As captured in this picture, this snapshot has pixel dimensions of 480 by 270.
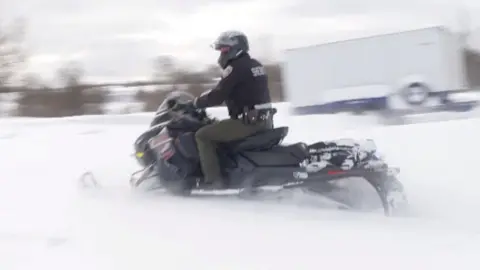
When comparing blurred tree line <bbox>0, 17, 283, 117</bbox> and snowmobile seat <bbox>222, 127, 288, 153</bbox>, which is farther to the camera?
blurred tree line <bbox>0, 17, 283, 117</bbox>

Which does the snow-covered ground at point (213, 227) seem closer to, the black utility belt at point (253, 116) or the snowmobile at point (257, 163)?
the snowmobile at point (257, 163)

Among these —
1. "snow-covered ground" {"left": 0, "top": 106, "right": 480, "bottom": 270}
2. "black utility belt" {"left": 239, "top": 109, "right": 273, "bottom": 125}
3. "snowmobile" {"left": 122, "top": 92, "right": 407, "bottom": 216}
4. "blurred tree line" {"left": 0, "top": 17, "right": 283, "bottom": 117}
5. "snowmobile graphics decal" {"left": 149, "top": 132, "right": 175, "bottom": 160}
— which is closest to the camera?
"snow-covered ground" {"left": 0, "top": 106, "right": 480, "bottom": 270}

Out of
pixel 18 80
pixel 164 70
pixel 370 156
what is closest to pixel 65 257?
pixel 370 156

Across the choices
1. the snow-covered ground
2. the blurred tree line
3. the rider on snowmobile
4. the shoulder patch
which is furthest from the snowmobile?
the blurred tree line

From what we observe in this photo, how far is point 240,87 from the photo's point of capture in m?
6.51

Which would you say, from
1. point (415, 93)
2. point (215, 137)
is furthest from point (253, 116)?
point (415, 93)

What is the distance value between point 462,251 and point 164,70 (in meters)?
17.9

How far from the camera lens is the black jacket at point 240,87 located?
6.46m

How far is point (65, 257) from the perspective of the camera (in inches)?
188

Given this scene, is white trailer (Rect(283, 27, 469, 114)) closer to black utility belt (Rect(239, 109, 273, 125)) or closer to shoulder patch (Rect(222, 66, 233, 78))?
black utility belt (Rect(239, 109, 273, 125))

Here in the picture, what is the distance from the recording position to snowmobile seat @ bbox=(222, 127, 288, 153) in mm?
6551

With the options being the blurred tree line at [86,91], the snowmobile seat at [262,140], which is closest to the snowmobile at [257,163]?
the snowmobile seat at [262,140]

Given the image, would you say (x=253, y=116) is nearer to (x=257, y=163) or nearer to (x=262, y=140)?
(x=262, y=140)

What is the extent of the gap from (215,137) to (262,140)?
413 mm
